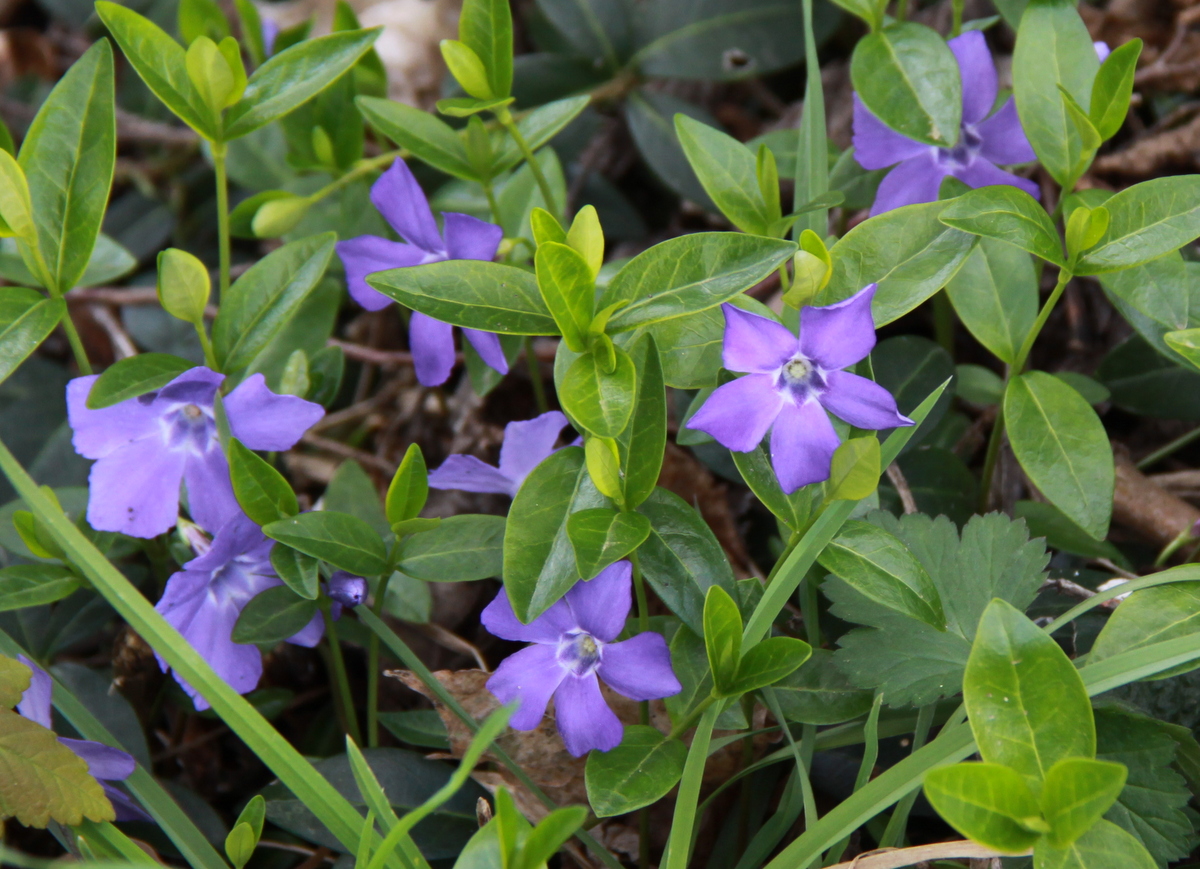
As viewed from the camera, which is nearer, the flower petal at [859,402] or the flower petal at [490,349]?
the flower petal at [859,402]

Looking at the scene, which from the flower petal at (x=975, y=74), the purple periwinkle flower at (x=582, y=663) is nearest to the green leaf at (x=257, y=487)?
the purple periwinkle flower at (x=582, y=663)

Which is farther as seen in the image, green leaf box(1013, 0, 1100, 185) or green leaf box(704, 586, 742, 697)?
green leaf box(1013, 0, 1100, 185)

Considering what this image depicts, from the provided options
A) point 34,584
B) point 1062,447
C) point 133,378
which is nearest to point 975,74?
point 1062,447

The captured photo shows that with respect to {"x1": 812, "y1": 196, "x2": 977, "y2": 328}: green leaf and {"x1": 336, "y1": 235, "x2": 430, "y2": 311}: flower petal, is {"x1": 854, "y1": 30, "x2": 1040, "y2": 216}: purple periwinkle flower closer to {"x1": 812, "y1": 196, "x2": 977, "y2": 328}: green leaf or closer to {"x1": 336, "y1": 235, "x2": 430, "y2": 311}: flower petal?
{"x1": 812, "y1": 196, "x2": 977, "y2": 328}: green leaf

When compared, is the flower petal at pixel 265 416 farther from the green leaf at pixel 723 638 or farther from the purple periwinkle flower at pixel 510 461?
the green leaf at pixel 723 638

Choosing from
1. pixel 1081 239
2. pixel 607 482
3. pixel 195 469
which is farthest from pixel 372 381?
pixel 1081 239

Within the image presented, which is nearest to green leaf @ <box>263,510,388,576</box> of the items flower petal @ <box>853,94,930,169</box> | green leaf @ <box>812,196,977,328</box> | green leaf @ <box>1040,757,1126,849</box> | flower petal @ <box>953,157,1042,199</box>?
green leaf @ <box>812,196,977,328</box>
